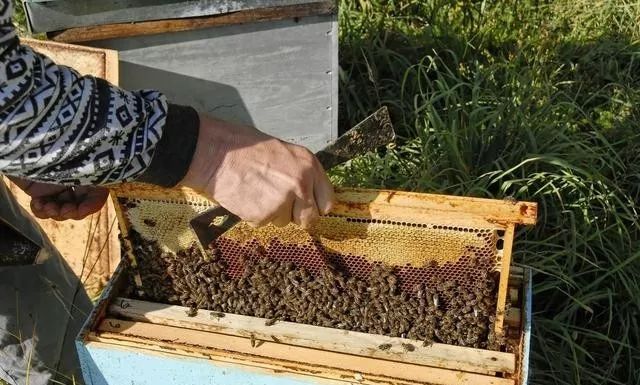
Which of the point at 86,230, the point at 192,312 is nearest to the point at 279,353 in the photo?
the point at 192,312

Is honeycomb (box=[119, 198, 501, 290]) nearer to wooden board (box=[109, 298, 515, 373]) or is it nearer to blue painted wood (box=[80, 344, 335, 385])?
wooden board (box=[109, 298, 515, 373])

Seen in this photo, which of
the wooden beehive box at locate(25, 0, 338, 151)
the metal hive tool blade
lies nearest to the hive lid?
the wooden beehive box at locate(25, 0, 338, 151)

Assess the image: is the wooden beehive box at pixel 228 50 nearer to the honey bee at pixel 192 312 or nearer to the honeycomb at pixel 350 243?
the honeycomb at pixel 350 243

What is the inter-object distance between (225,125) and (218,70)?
4.65ft

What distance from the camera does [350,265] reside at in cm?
214

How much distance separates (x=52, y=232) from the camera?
2.96 metres

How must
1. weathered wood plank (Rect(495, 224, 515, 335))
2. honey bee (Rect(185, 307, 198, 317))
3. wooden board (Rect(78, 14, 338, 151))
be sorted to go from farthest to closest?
wooden board (Rect(78, 14, 338, 151)) → honey bee (Rect(185, 307, 198, 317)) → weathered wood plank (Rect(495, 224, 515, 335))

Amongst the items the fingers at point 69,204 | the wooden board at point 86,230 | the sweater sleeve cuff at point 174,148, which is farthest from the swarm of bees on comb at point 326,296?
the wooden board at point 86,230

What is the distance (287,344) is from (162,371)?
0.34 meters

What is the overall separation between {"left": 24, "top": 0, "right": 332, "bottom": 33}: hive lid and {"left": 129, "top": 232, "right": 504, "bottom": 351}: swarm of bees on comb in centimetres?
104

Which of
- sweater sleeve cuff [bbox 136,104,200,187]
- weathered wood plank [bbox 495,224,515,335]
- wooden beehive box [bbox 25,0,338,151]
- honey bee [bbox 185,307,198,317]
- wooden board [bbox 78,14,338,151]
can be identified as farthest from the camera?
wooden board [bbox 78,14,338,151]

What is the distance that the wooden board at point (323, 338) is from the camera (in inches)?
78.9

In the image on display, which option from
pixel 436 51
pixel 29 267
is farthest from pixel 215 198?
pixel 436 51

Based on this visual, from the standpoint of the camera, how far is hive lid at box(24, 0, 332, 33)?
284 centimetres
